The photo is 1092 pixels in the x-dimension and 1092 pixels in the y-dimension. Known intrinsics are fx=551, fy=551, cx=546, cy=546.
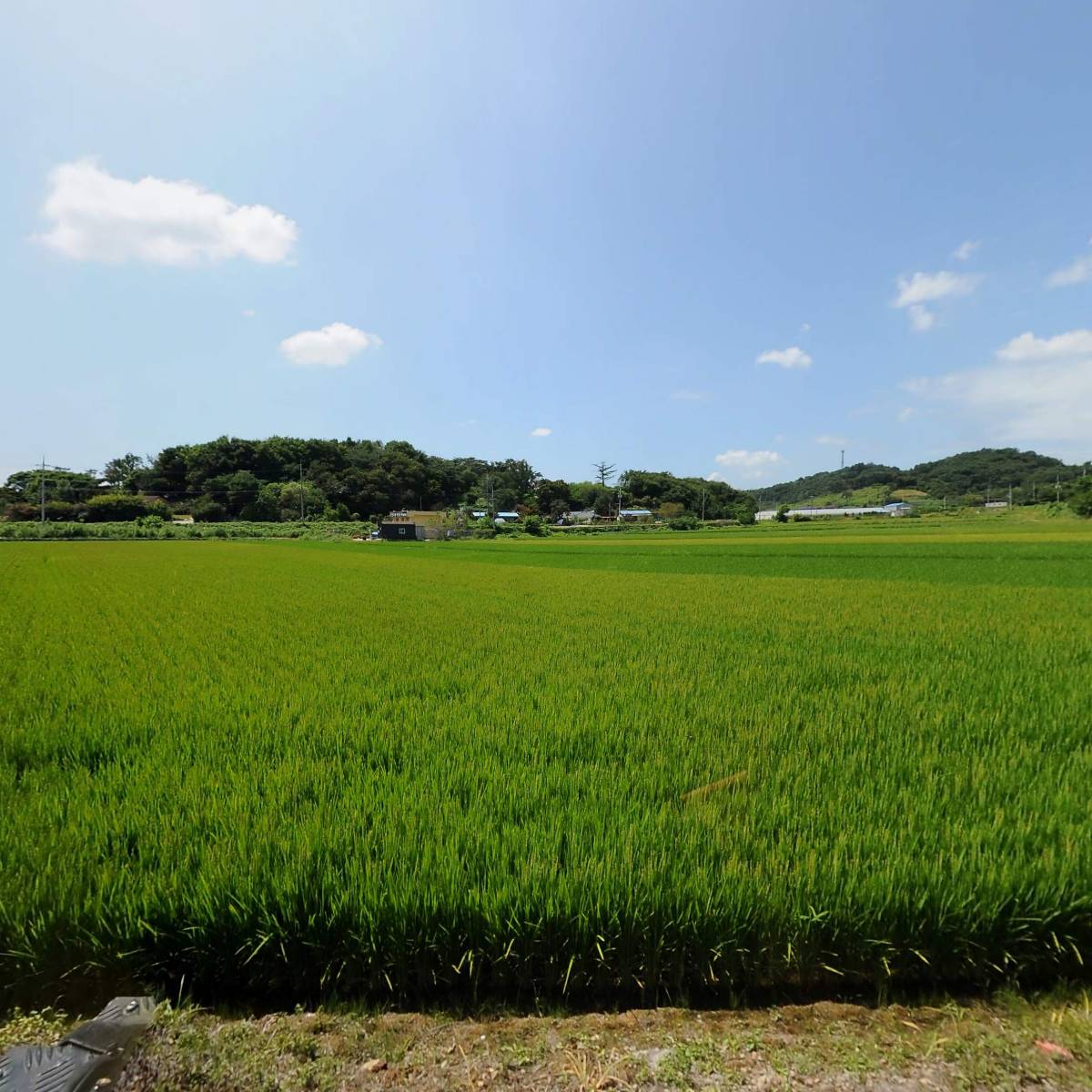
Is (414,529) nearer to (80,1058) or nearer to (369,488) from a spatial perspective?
(369,488)

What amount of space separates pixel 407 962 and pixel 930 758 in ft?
10.0

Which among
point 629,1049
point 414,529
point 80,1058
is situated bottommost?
point 629,1049

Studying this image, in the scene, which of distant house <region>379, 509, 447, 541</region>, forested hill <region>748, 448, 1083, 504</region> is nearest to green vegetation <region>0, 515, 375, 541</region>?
distant house <region>379, 509, 447, 541</region>

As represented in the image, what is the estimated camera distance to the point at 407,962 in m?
1.91

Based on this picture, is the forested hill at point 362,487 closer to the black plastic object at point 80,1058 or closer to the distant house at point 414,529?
the distant house at point 414,529

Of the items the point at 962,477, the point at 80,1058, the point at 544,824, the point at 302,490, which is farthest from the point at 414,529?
the point at 962,477

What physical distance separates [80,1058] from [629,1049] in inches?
59.3

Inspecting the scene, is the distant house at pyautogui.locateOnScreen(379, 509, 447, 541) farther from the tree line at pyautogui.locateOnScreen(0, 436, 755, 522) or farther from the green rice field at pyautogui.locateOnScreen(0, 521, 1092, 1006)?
the green rice field at pyautogui.locateOnScreen(0, 521, 1092, 1006)

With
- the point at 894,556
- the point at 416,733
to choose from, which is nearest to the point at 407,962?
the point at 416,733

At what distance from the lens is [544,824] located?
8.30 ft

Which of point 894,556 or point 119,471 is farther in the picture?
point 119,471

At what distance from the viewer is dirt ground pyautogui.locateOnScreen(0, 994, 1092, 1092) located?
1524mm

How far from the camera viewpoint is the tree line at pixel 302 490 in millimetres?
73625

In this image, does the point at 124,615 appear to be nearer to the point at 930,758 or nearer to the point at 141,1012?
the point at 141,1012
